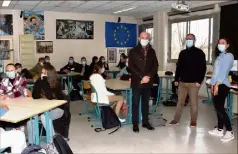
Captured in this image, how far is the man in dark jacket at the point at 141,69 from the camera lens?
4.61m

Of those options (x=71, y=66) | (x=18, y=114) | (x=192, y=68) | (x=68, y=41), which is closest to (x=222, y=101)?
(x=192, y=68)

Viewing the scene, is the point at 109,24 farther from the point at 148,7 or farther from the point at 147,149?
the point at 147,149

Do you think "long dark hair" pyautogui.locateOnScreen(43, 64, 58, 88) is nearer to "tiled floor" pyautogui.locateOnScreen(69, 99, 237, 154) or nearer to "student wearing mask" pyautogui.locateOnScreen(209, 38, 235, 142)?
"tiled floor" pyautogui.locateOnScreen(69, 99, 237, 154)

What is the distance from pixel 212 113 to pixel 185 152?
2.56 meters

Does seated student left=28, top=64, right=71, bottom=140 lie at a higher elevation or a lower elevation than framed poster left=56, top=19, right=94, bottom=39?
lower

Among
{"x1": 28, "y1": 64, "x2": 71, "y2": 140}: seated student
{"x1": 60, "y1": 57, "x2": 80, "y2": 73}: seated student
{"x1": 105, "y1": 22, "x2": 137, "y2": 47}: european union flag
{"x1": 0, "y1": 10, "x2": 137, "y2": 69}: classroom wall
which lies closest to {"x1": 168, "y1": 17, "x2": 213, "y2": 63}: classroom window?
{"x1": 105, "y1": 22, "x2": 137, "y2": 47}: european union flag

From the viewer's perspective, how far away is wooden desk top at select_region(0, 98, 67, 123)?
2.81 metres

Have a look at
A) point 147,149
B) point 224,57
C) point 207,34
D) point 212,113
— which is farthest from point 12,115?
point 207,34

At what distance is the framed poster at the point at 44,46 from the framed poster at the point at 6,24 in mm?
969

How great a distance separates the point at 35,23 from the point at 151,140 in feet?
21.5

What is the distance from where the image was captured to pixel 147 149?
3.88 meters

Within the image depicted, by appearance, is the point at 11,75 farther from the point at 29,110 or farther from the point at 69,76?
the point at 69,76

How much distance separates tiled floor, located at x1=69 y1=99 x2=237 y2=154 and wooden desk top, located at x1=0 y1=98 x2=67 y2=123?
0.86 meters

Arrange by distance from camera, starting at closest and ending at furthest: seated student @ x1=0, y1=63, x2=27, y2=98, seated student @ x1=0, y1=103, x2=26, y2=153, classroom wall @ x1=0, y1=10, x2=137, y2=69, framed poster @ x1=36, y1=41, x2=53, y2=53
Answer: seated student @ x1=0, y1=103, x2=26, y2=153 < seated student @ x1=0, y1=63, x2=27, y2=98 < classroom wall @ x1=0, y1=10, x2=137, y2=69 < framed poster @ x1=36, y1=41, x2=53, y2=53
